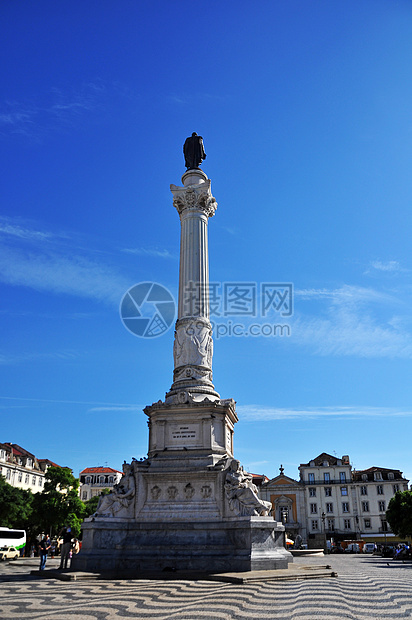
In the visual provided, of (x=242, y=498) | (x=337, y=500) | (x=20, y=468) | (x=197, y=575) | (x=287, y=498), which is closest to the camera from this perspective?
(x=197, y=575)

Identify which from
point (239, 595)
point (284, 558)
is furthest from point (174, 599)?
point (284, 558)

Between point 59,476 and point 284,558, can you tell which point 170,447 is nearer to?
point 284,558

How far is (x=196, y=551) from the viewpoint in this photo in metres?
19.8

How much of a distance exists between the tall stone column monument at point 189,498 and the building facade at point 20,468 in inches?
1667

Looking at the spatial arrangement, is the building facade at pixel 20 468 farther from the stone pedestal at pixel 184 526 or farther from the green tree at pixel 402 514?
the stone pedestal at pixel 184 526

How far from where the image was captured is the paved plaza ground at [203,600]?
995 cm

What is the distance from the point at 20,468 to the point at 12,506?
20318 millimetres

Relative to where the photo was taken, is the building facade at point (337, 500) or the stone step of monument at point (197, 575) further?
the building facade at point (337, 500)

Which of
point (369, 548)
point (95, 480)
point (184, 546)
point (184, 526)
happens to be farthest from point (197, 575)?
point (95, 480)

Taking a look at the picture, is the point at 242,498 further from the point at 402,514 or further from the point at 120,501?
the point at 402,514

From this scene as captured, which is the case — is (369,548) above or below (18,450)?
below

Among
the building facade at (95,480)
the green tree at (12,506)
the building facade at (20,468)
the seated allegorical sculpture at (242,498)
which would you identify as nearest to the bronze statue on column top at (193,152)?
the seated allegorical sculpture at (242,498)

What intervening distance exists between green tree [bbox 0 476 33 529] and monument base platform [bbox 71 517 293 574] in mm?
29684

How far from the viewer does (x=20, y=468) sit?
2562 inches
